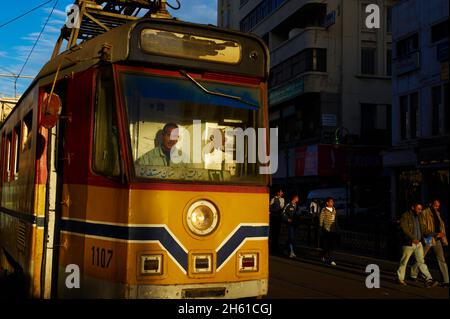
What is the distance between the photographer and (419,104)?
2833cm

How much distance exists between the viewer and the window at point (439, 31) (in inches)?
1022

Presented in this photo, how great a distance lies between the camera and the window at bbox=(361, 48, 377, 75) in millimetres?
40969

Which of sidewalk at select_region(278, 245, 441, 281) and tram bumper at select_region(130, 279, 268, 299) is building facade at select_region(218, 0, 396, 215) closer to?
sidewalk at select_region(278, 245, 441, 281)

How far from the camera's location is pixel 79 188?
5969mm

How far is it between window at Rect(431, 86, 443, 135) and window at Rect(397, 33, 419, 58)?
263cm

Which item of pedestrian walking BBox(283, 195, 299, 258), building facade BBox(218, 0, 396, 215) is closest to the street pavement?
pedestrian walking BBox(283, 195, 299, 258)

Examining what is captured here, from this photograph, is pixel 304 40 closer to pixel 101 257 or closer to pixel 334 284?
pixel 334 284

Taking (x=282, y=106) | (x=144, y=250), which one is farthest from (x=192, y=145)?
(x=282, y=106)

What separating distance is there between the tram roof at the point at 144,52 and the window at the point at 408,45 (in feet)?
79.5

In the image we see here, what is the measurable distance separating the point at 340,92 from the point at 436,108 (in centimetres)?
1362

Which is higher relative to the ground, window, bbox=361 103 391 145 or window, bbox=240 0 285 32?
window, bbox=240 0 285 32

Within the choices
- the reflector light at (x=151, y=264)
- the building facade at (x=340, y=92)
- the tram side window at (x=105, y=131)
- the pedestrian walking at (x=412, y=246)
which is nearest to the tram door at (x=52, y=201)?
the tram side window at (x=105, y=131)

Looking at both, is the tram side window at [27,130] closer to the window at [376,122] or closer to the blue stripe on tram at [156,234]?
the blue stripe on tram at [156,234]

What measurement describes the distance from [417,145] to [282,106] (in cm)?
1878
